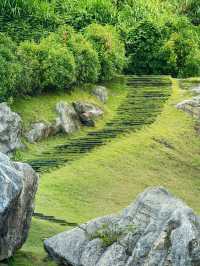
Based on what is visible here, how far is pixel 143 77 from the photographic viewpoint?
87.2 feet

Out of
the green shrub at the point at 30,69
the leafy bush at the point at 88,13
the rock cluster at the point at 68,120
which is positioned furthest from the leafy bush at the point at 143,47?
the green shrub at the point at 30,69

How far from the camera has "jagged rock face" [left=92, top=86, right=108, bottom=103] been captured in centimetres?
2367

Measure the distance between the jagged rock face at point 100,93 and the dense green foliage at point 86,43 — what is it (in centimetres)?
35

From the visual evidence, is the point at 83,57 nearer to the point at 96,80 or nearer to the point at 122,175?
the point at 96,80

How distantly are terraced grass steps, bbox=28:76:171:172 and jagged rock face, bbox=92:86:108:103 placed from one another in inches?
20.8

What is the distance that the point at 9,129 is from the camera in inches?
738

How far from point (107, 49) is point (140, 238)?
45.9 feet

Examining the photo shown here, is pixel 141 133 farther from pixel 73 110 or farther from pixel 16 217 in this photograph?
pixel 16 217

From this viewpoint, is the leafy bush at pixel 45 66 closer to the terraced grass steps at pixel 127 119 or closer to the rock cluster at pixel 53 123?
the rock cluster at pixel 53 123

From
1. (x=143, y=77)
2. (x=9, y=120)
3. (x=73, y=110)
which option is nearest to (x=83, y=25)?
(x=143, y=77)

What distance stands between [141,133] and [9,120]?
161 inches

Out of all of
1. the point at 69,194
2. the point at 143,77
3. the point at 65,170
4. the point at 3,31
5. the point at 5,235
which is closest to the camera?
the point at 5,235

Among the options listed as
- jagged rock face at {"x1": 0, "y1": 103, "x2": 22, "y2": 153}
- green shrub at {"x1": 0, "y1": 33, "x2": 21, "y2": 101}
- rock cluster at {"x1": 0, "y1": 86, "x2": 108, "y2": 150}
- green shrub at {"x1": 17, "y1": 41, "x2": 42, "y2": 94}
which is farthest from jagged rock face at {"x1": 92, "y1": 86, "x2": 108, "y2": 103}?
jagged rock face at {"x1": 0, "y1": 103, "x2": 22, "y2": 153}

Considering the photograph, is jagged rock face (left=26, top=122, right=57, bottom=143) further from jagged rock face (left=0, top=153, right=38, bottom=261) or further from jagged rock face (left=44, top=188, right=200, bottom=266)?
jagged rock face (left=44, top=188, right=200, bottom=266)
